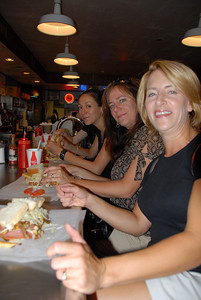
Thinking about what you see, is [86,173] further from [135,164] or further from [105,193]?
[135,164]

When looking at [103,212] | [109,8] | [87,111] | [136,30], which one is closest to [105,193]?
[103,212]

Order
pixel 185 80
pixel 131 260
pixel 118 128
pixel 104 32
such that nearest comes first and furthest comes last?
pixel 131 260 < pixel 185 80 < pixel 118 128 < pixel 104 32

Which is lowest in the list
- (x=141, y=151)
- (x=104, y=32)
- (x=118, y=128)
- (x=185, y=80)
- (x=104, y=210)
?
(x=104, y=210)

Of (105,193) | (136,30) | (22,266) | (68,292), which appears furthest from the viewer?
(136,30)

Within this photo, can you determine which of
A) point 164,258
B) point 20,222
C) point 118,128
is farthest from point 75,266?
point 118,128

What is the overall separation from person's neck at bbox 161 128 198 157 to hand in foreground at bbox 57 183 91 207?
0.47 meters

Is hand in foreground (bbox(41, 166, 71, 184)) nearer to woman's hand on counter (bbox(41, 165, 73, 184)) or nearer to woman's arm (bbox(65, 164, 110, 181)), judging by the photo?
woman's hand on counter (bbox(41, 165, 73, 184))

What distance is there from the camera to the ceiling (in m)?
4.80

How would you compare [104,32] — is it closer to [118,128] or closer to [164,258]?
[118,128]

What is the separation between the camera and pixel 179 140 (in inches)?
50.6

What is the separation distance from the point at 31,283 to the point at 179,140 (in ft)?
2.99

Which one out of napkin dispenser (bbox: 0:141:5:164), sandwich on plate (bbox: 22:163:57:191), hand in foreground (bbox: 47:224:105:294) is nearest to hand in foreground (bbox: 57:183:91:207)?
sandwich on plate (bbox: 22:163:57:191)

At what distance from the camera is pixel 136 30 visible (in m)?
6.00

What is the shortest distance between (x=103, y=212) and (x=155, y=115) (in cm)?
56
